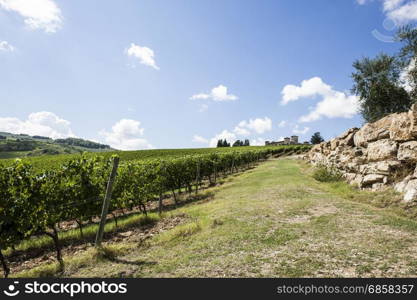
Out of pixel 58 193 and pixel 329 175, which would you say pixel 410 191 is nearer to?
pixel 329 175

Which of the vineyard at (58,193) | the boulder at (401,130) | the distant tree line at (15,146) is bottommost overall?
the vineyard at (58,193)

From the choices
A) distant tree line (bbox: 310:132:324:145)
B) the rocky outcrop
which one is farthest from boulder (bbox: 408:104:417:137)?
distant tree line (bbox: 310:132:324:145)

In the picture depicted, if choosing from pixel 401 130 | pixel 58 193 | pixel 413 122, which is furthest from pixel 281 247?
pixel 401 130

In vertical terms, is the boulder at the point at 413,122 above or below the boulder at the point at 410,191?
above

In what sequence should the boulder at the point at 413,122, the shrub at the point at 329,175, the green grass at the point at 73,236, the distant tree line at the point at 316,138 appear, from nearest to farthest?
the green grass at the point at 73,236 < the boulder at the point at 413,122 < the shrub at the point at 329,175 < the distant tree line at the point at 316,138

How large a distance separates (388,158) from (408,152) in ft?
4.28

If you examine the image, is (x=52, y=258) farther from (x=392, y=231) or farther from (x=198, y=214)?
(x=392, y=231)

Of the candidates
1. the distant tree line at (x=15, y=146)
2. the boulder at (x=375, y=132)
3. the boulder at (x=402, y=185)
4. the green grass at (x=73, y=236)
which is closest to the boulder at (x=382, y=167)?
the boulder at (x=402, y=185)

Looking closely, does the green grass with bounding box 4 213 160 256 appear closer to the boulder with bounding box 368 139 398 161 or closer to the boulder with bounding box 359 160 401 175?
the boulder with bounding box 359 160 401 175

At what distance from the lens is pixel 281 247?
6.24 m

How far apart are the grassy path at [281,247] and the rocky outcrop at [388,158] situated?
2.04 m

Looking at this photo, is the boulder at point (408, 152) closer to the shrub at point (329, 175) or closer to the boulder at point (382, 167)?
the boulder at point (382, 167)

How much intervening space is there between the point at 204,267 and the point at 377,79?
28.9 m

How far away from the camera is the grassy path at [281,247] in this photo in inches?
Result: 198
